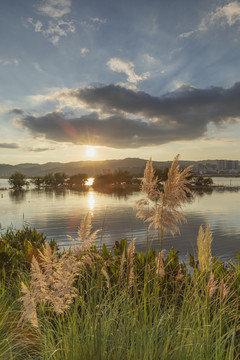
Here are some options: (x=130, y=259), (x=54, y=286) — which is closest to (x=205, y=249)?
(x=130, y=259)

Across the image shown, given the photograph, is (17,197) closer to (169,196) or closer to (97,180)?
(97,180)

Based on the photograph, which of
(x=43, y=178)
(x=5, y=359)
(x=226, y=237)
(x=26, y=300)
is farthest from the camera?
→ (x=43, y=178)

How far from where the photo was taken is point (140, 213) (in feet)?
16.2

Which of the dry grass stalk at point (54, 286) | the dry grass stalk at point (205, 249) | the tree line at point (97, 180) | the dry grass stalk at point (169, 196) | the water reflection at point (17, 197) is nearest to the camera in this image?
the dry grass stalk at point (54, 286)

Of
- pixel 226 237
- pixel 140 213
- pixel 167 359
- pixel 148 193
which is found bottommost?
pixel 226 237

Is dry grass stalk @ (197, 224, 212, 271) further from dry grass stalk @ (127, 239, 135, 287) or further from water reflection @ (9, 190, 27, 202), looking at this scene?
water reflection @ (9, 190, 27, 202)

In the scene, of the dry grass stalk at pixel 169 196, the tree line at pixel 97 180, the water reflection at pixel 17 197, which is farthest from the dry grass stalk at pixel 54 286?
the tree line at pixel 97 180

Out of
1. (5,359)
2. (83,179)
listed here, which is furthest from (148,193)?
(83,179)

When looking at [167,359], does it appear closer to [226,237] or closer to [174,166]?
[174,166]

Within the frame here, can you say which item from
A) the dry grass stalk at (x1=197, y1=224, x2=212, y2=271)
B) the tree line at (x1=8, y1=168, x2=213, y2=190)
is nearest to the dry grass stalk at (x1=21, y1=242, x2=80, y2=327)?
the dry grass stalk at (x1=197, y1=224, x2=212, y2=271)

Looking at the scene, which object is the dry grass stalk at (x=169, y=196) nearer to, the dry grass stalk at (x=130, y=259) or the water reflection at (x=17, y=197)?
the dry grass stalk at (x=130, y=259)

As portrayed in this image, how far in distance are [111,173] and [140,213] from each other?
512 feet

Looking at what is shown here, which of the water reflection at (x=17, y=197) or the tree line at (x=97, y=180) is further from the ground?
the tree line at (x=97, y=180)

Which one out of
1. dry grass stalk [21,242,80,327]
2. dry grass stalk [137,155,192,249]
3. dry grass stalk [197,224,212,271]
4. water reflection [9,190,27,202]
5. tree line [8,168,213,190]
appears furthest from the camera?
tree line [8,168,213,190]
